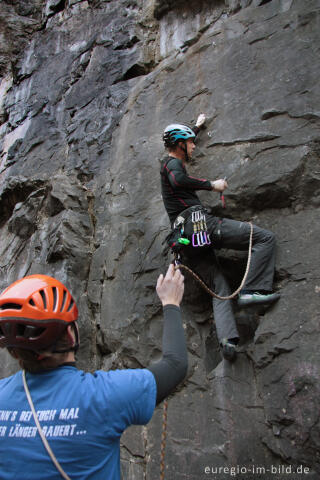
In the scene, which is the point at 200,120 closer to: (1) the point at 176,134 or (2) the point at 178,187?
(1) the point at 176,134

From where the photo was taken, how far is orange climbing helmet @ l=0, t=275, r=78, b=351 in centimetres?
177

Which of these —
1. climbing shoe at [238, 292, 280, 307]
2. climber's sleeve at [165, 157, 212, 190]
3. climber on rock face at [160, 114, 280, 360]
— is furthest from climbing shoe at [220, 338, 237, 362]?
climber's sleeve at [165, 157, 212, 190]

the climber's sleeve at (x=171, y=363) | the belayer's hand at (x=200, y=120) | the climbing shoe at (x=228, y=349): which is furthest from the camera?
the belayer's hand at (x=200, y=120)

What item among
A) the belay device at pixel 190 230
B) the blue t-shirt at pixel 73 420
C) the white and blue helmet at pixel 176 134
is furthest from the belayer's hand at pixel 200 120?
the blue t-shirt at pixel 73 420

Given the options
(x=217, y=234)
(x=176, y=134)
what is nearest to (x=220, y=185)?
(x=217, y=234)

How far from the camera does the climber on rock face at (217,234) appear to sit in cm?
343

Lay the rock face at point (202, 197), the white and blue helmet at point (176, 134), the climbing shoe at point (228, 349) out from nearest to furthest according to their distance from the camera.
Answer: the rock face at point (202, 197), the climbing shoe at point (228, 349), the white and blue helmet at point (176, 134)

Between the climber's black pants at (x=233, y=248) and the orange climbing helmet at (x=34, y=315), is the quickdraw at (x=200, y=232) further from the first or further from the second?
the orange climbing helmet at (x=34, y=315)

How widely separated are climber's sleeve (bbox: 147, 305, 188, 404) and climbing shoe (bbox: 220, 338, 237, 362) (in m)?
1.66

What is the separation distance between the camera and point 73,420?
1547mm

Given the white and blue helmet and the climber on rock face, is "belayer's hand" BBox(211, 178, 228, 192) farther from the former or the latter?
the white and blue helmet

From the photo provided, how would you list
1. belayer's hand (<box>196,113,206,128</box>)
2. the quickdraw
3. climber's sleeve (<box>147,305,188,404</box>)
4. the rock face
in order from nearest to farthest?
1. climber's sleeve (<box>147,305,188,404</box>)
2. the rock face
3. the quickdraw
4. belayer's hand (<box>196,113,206,128</box>)

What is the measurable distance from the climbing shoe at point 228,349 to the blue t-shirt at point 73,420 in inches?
71.7

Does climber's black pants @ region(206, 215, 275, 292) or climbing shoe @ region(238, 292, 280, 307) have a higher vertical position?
climber's black pants @ region(206, 215, 275, 292)
